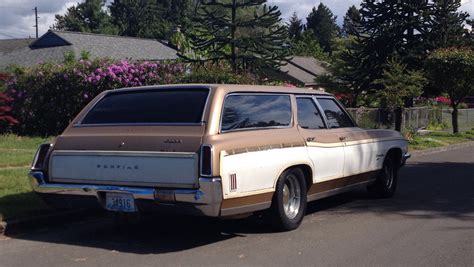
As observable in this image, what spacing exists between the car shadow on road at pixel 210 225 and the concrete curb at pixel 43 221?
12cm

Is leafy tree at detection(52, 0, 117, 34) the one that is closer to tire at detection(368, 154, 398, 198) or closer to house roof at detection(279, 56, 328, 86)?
house roof at detection(279, 56, 328, 86)

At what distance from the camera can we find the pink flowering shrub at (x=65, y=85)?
1781 centimetres

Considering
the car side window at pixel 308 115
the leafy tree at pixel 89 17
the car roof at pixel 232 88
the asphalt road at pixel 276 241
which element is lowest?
the asphalt road at pixel 276 241

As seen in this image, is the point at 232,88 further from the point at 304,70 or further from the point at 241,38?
the point at 304,70

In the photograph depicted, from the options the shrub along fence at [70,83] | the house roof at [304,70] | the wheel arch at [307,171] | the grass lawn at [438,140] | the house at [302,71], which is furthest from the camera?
the house roof at [304,70]

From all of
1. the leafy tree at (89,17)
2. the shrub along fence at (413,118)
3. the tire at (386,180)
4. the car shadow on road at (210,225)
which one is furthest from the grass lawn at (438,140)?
the leafy tree at (89,17)

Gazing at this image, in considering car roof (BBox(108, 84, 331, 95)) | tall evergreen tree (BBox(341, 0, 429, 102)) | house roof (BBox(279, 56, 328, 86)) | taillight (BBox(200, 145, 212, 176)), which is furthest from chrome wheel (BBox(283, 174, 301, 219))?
house roof (BBox(279, 56, 328, 86))

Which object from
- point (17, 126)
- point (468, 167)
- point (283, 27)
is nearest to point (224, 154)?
point (468, 167)

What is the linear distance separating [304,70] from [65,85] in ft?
121

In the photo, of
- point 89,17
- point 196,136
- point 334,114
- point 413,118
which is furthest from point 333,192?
point 89,17

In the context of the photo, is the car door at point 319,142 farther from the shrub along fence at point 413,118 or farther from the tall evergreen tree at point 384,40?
the tall evergreen tree at point 384,40

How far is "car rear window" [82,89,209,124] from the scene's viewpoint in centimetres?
672

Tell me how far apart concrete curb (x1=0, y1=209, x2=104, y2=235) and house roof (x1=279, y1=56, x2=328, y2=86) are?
128 ft

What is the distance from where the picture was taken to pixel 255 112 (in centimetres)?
716
